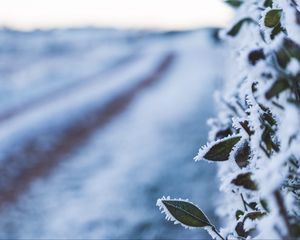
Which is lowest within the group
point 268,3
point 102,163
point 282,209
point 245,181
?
point 282,209

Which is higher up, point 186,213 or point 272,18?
point 272,18

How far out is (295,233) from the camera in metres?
1.02

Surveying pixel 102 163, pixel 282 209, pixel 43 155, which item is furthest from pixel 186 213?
pixel 43 155

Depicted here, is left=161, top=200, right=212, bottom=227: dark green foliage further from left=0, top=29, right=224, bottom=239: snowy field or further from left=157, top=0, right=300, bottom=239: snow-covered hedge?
left=0, top=29, right=224, bottom=239: snowy field

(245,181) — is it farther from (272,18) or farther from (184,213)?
(272,18)


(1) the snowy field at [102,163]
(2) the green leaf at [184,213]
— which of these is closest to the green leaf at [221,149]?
(2) the green leaf at [184,213]

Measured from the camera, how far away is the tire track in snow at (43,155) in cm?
620

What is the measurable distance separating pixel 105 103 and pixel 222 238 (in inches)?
466

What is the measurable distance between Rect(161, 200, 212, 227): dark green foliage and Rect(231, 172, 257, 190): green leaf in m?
0.30

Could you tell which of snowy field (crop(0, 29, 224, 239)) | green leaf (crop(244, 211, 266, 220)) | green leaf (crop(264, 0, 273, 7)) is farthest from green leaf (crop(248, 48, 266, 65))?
snowy field (crop(0, 29, 224, 239))

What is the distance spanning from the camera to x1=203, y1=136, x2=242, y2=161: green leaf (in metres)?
1.33

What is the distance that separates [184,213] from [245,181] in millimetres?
328

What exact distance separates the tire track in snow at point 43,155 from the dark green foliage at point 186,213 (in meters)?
4.49

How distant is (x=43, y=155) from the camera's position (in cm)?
780
